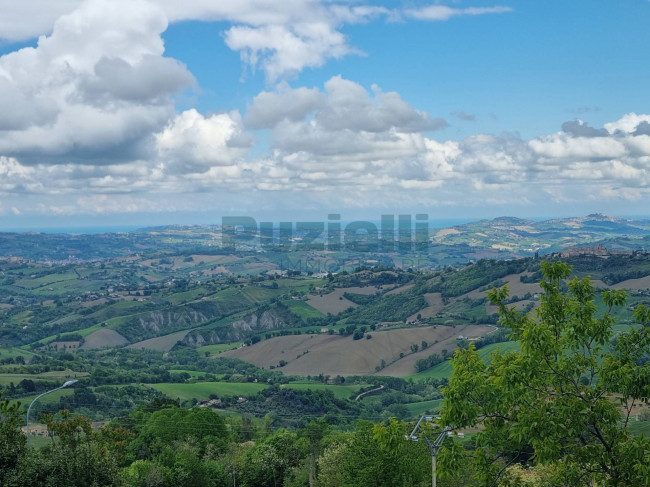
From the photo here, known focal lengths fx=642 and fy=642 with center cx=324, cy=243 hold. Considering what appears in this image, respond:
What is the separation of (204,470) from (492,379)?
50.5 metres

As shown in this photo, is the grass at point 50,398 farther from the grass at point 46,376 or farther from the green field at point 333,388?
the green field at point 333,388

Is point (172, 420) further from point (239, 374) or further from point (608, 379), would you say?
point (239, 374)

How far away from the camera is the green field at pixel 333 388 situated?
145 metres

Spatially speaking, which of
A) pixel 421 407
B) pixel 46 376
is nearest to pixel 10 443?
pixel 421 407

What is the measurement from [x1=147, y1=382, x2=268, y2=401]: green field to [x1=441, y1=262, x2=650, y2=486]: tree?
128m

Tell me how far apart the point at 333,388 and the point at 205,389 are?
1171 inches

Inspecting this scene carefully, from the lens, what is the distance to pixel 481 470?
1445 cm

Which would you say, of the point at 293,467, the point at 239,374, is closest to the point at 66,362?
the point at 239,374

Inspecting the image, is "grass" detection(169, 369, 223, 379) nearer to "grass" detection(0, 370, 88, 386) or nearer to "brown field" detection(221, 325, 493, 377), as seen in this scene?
"brown field" detection(221, 325, 493, 377)

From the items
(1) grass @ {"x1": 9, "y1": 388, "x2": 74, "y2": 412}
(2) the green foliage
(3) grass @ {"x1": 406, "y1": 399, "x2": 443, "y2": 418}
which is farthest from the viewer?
(1) grass @ {"x1": 9, "y1": 388, "x2": 74, "y2": 412}

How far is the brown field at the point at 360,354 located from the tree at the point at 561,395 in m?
154

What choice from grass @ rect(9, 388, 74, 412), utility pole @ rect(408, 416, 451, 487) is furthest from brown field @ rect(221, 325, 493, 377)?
utility pole @ rect(408, 416, 451, 487)

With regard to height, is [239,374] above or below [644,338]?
below

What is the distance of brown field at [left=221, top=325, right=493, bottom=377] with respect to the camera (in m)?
176
